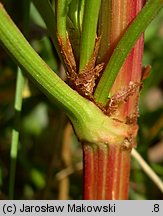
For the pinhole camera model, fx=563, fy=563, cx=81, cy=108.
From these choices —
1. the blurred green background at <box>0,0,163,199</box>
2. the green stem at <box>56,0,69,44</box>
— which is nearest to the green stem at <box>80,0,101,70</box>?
the green stem at <box>56,0,69,44</box>

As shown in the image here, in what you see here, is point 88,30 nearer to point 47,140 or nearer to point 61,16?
point 61,16

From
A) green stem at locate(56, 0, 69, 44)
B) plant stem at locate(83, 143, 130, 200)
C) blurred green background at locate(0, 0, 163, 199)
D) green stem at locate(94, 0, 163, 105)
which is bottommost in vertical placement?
plant stem at locate(83, 143, 130, 200)

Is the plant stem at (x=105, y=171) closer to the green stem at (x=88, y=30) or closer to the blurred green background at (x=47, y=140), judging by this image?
the green stem at (x=88, y=30)

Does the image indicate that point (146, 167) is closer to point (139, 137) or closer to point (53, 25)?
point (139, 137)

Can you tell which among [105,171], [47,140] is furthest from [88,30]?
[47,140]

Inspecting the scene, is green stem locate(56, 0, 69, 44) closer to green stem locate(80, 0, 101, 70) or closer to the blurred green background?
green stem locate(80, 0, 101, 70)

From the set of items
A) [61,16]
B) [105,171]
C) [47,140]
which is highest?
[47,140]
